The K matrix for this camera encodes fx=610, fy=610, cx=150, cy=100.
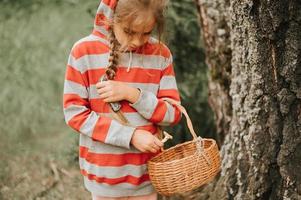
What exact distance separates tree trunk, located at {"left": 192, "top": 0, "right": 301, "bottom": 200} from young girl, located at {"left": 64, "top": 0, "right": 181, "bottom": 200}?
0.52 metres

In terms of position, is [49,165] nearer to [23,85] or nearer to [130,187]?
[23,85]

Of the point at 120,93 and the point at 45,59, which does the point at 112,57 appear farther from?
the point at 45,59

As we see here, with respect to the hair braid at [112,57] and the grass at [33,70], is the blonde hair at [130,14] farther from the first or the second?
the grass at [33,70]

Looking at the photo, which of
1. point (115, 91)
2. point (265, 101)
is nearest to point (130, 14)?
point (115, 91)

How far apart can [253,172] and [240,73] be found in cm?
56

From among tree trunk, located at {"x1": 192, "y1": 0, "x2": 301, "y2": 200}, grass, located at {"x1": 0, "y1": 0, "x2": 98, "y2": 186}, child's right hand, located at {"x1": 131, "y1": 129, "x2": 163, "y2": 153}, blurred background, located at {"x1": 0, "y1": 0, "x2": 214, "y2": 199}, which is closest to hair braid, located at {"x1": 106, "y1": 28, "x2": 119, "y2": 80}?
child's right hand, located at {"x1": 131, "y1": 129, "x2": 163, "y2": 153}

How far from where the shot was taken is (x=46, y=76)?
509 centimetres

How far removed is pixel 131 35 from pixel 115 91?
264 mm

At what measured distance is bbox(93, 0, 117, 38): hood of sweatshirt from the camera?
273cm

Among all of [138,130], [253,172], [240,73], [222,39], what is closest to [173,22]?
[222,39]

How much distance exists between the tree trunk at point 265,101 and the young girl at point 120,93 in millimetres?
520

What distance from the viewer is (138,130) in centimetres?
277

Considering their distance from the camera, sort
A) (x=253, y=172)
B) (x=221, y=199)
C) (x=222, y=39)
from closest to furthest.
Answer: (x=253, y=172) < (x=221, y=199) < (x=222, y=39)

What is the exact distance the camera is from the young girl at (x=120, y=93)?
8.93ft
